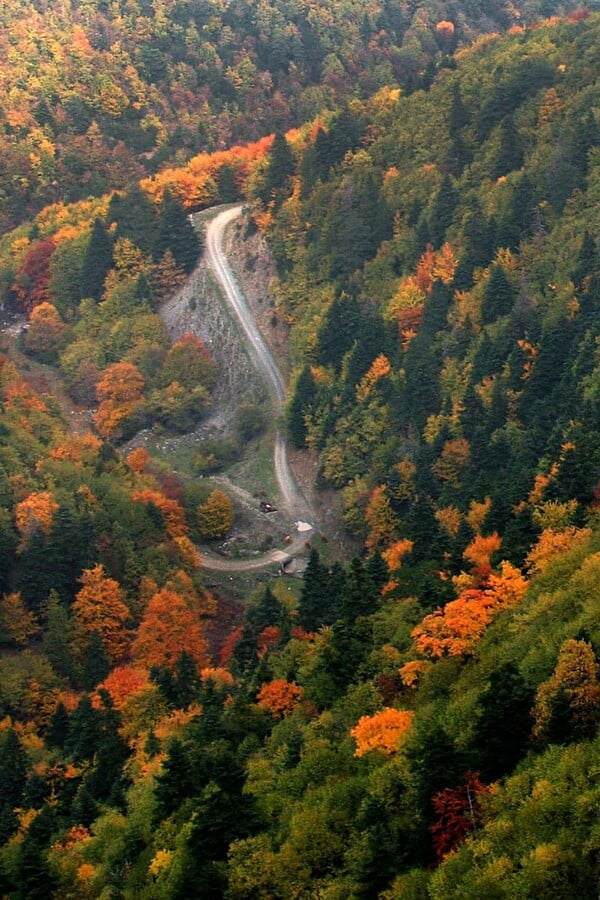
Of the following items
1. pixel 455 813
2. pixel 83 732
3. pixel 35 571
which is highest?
pixel 455 813

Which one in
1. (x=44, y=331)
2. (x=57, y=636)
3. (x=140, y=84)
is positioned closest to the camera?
(x=57, y=636)

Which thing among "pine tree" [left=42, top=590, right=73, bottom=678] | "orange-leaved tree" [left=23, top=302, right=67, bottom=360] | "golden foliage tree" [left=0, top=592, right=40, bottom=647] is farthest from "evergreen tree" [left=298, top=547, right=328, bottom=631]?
"orange-leaved tree" [left=23, top=302, right=67, bottom=360]

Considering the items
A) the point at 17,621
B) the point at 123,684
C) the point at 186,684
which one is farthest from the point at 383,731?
the point at 17,621

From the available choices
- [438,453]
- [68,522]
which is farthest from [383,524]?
[68,522]

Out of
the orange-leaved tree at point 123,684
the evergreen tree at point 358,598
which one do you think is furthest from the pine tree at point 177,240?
the evergreen tree at point 358,598

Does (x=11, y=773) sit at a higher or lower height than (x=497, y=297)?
higher

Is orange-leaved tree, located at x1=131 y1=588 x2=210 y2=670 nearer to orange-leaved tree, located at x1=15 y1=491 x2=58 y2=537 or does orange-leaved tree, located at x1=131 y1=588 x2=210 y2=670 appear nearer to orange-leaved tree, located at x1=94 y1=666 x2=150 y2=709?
orange-leaved tree, located at x1=94 y1=666 x2=150 y2=709

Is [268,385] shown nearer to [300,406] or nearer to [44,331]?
[300,406]
